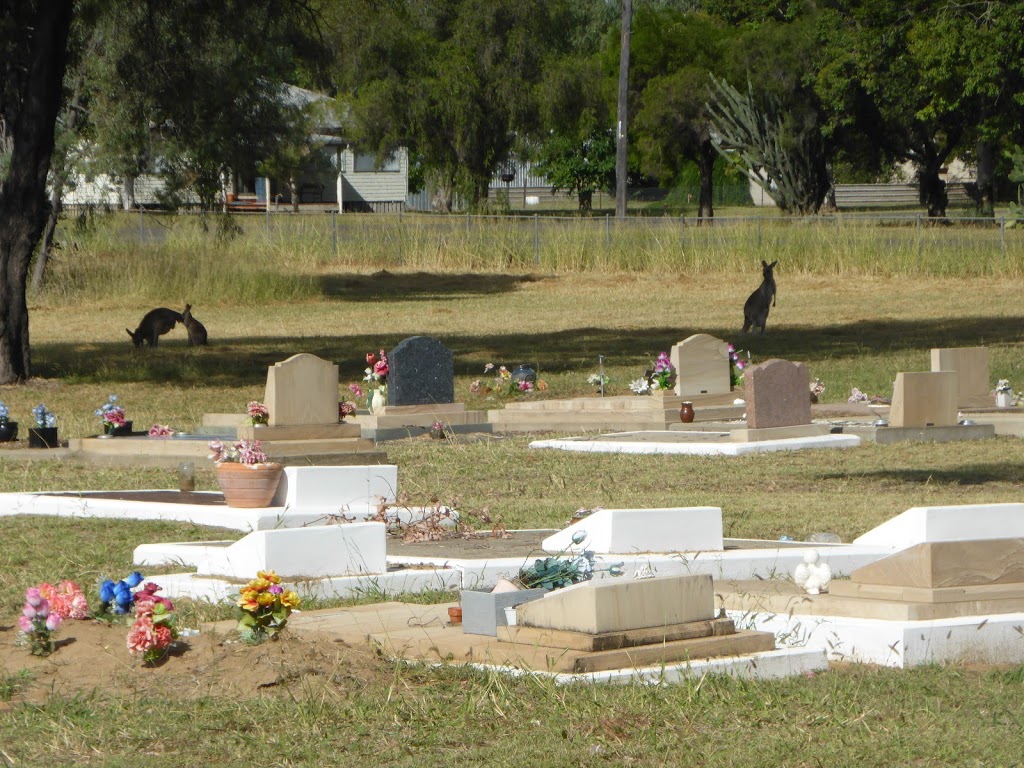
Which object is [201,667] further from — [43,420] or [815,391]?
[815,391]

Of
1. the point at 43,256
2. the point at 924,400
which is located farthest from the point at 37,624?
the point at 43,256

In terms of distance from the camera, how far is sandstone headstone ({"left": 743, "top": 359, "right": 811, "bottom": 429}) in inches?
623

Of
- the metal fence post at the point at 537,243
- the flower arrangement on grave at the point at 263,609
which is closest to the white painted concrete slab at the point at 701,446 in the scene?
the flower arrangement on grave at the point at 263,609

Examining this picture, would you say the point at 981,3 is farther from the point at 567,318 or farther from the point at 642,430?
the point at 642,430

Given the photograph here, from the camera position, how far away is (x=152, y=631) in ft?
21.6

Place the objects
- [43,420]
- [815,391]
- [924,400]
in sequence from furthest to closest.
A: [815,391] → [924,400] → [43,420]

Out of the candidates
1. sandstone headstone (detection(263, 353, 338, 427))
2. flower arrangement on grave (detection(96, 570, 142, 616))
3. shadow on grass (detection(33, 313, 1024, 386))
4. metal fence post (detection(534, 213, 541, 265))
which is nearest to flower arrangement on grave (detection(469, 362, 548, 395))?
shadow on grass (detection(33, 313, 1024, 386))

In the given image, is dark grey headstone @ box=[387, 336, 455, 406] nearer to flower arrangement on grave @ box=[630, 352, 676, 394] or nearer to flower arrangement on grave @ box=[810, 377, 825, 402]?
flower arrangement on grave @ box=[630, 352, 676, 394]

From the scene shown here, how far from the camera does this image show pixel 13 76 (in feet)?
71.2

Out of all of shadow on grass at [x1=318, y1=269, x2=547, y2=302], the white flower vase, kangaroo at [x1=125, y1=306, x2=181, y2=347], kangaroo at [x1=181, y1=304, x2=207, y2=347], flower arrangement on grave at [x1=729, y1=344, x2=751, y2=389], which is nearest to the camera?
the white flower vase

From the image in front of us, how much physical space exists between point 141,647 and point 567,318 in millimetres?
24926

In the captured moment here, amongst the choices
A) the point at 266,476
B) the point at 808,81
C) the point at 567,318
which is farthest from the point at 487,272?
the point at 266,476

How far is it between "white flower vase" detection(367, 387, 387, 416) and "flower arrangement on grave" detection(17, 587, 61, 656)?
10.3 m

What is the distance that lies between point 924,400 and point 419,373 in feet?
17.4
